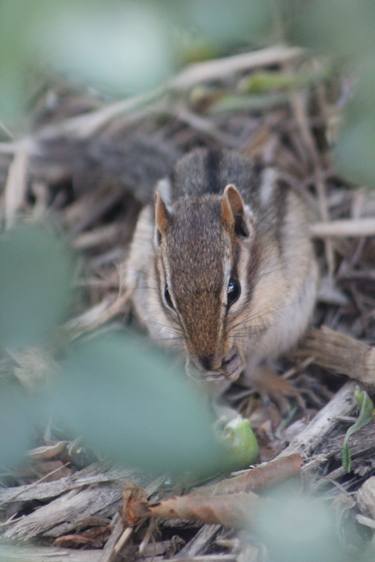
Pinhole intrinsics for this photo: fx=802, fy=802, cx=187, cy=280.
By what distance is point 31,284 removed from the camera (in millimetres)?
1180

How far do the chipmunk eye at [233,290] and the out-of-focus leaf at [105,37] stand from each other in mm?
1517

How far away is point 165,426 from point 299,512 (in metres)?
0.30

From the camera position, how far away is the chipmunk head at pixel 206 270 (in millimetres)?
2846

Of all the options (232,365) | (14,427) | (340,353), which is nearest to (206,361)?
(232,365)

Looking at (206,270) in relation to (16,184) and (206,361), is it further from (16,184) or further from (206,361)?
(16,184)

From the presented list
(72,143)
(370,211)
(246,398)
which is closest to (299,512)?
(246,398)

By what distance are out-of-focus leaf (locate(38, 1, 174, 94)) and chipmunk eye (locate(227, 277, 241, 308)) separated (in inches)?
59.7

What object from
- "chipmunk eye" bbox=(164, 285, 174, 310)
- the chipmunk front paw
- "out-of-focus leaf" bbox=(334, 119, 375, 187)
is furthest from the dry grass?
"out-of-focus leaf" bbox=(334, 119, 375, 187)

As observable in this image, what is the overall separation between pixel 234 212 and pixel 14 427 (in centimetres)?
212

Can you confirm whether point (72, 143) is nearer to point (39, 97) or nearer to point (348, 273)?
point (39, 97)

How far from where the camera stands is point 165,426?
104 cm

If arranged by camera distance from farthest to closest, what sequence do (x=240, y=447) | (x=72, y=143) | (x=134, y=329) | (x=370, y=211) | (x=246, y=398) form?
(x=72, y=143)
(x=370, y=211)
(x=134, y=329)
(x=246, y=398)
(x=240, y=447)

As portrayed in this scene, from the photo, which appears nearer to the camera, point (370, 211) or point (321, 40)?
point (321, 40)

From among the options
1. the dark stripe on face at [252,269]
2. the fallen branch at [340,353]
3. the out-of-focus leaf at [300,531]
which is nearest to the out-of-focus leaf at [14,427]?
the out-of-focus leaf at [300,531]
